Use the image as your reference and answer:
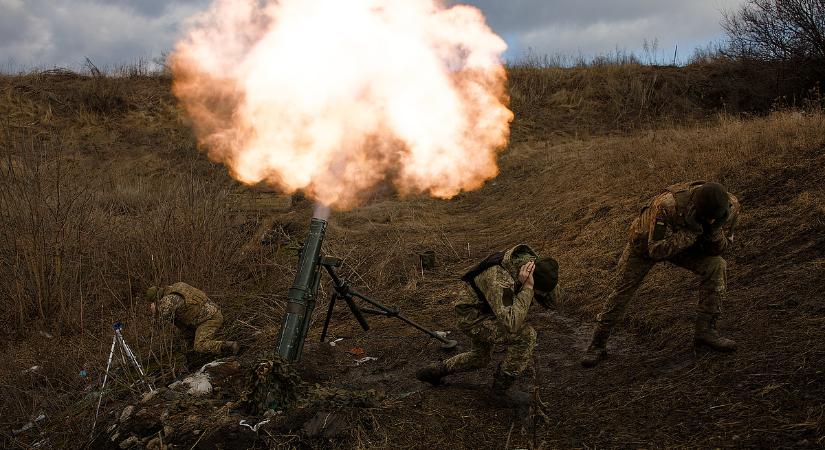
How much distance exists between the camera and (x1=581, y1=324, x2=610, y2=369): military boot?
5.41 m

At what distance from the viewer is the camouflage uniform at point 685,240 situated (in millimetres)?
4898

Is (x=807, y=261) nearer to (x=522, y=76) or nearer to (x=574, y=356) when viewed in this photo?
(x=574, y=356)

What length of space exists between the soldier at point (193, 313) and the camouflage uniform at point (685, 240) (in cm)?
441

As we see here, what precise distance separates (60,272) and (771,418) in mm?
8190

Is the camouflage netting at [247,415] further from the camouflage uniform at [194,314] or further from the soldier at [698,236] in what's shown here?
the soldier at [698,236]

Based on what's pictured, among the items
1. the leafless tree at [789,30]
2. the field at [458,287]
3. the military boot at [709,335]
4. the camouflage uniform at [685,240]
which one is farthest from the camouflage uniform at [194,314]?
the leafless tree at [789,30]

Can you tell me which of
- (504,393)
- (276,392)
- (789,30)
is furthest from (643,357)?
(789,30)

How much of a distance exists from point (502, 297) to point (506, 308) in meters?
0.09

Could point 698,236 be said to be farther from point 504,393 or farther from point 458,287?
point 458,287

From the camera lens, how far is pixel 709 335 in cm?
490

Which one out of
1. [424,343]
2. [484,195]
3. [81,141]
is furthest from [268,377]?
[81,141]

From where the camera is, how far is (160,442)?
4.14m

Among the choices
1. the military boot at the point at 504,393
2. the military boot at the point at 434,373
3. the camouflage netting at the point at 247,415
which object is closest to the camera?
the camouflage netting at the point at 247,415

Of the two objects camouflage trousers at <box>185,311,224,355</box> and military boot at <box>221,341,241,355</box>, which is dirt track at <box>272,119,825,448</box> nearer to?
military boot at <box>221,341,241,355</box>
